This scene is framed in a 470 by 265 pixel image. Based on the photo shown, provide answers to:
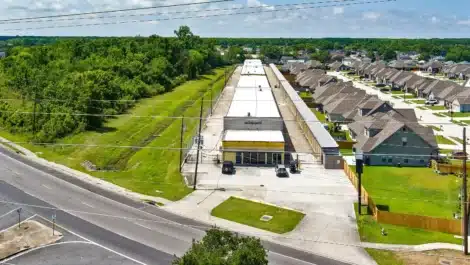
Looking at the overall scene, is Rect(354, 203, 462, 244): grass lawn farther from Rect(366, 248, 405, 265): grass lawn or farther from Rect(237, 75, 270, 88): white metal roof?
Rect(237, 75, 270, 88): white metal roof

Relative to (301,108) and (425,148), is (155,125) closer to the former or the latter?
(301,108)

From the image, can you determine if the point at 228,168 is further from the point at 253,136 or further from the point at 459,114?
the point at 459,114

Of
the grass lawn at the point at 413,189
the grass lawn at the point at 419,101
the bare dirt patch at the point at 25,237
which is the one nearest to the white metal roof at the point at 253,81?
the grass lawn at the point at 419,101

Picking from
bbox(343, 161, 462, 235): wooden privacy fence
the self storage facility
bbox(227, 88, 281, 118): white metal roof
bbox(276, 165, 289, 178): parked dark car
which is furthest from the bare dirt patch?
bbox(227, 88, 281, 118): white metal roof

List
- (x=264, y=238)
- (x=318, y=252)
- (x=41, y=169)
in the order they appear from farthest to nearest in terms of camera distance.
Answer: (x=41, y=169), (x=264, y=238), (x=318, y=252)

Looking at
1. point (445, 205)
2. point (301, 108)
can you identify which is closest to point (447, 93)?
point (301, 108)

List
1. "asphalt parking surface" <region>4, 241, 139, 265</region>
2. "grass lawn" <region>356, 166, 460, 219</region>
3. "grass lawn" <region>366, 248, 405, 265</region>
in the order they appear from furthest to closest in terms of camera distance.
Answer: "grass lawn" <region>356, 166, 460, 219</region> < "grass lawn" <region>366, 248, 405, 265</region> < "asphalt parking surface" <region>4, 241, 139, 265</region>
